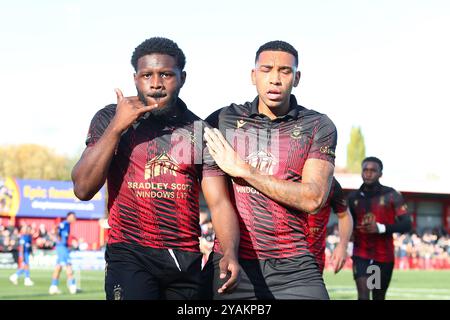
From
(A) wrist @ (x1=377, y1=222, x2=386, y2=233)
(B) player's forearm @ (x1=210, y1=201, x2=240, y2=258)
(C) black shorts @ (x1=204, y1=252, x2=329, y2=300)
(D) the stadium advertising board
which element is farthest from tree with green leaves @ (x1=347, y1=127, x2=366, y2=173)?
(B) player's forearm @ (x1=210, y1=201, x2=240, y2=258)

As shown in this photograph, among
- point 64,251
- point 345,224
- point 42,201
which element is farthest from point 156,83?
point 42,201

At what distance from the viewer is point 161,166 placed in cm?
627

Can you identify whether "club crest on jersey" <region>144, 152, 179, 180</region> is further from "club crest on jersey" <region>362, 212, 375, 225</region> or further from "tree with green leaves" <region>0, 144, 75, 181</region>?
"tree with green leaves" <region>0, 144, 75, 181</region>

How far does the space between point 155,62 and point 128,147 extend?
25.9 inches

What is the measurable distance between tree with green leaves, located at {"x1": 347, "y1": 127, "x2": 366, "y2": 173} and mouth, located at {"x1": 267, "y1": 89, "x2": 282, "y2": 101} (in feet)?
421

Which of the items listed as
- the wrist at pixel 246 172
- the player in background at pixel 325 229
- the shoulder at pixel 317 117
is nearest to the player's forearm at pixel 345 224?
the player in background at pixel 325 229

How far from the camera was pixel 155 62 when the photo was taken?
6.34 meters

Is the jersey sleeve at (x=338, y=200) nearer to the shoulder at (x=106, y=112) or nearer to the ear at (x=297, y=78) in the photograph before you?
the ear at (x=297, y=78)

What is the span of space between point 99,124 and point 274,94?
4.55ft

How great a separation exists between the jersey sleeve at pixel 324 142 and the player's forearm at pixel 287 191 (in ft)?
1.13

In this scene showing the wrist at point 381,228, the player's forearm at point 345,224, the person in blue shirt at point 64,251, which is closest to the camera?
the player's forearm at point 345,224

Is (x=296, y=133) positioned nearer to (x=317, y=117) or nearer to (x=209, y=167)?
(x=317, y=117)

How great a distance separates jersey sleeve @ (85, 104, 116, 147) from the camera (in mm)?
6219

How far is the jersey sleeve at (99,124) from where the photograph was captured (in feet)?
20.4
